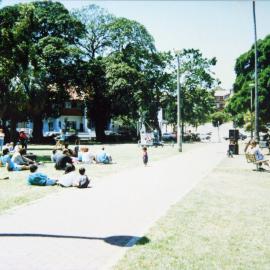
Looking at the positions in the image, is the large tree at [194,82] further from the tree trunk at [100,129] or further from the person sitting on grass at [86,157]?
the person sitting on grass at [86,157]

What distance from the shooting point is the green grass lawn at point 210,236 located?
228 inches

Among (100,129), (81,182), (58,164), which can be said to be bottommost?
(81,182)

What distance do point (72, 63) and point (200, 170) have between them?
3436cm

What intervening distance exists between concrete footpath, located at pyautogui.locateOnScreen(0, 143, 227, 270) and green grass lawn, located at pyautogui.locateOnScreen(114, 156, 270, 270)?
33cm

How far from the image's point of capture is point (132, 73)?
170 feet

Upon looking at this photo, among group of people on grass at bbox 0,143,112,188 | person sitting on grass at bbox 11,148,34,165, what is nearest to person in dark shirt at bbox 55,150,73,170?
group of people on grass at bbox 0,143,112,188

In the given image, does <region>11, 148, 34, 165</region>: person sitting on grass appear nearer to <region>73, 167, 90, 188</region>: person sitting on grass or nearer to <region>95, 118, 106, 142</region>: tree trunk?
<region>73, 167, 90, 188</region>: person sitting on grass

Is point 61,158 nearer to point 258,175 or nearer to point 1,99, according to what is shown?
point 258,175

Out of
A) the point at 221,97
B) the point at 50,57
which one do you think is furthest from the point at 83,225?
the point at 221,97

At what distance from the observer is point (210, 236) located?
23.7 feet

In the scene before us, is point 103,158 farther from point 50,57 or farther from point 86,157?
point 50,57

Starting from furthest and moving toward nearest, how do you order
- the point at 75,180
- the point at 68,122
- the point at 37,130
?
1. the point at 68,122
2. the point at 37,130
3. the point at 75,180

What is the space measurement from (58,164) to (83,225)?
1027 centimetres

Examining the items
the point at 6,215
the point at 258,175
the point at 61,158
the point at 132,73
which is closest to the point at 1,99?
the point at 61,158
